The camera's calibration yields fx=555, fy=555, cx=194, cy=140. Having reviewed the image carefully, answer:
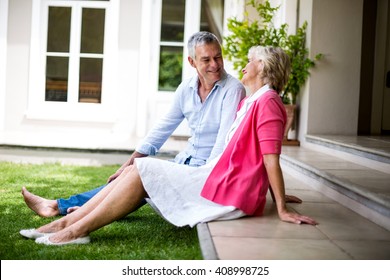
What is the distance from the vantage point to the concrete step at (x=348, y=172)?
2.54 meters

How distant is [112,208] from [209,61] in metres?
0.88

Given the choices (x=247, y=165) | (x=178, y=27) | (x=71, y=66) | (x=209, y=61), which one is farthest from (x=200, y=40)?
(x=71, y=66)

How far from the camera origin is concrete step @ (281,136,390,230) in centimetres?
254

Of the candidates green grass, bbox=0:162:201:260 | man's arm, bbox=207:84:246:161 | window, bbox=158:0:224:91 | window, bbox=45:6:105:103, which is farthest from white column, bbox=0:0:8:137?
man's arm, bbox=207:84:246:161

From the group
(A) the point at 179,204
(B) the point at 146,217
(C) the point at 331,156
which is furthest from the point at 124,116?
(A) the point at 179,204

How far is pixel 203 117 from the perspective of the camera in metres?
2.88

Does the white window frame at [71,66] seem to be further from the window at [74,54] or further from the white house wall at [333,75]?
the white house wall at [333,75]

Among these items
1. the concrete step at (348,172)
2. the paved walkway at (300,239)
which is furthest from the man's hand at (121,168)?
the concrete step at (348,172)

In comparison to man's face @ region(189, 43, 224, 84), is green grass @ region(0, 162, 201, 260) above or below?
below

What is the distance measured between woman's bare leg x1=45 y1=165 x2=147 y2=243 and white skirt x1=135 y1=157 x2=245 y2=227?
5cm

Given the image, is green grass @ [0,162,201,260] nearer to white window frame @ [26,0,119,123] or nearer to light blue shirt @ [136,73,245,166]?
light blue shirt @ [136,73,245,166]

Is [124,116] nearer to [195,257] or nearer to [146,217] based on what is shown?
[146,217]

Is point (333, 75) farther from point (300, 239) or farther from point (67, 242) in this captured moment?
point (67, 242)

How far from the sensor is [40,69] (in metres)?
7.53
